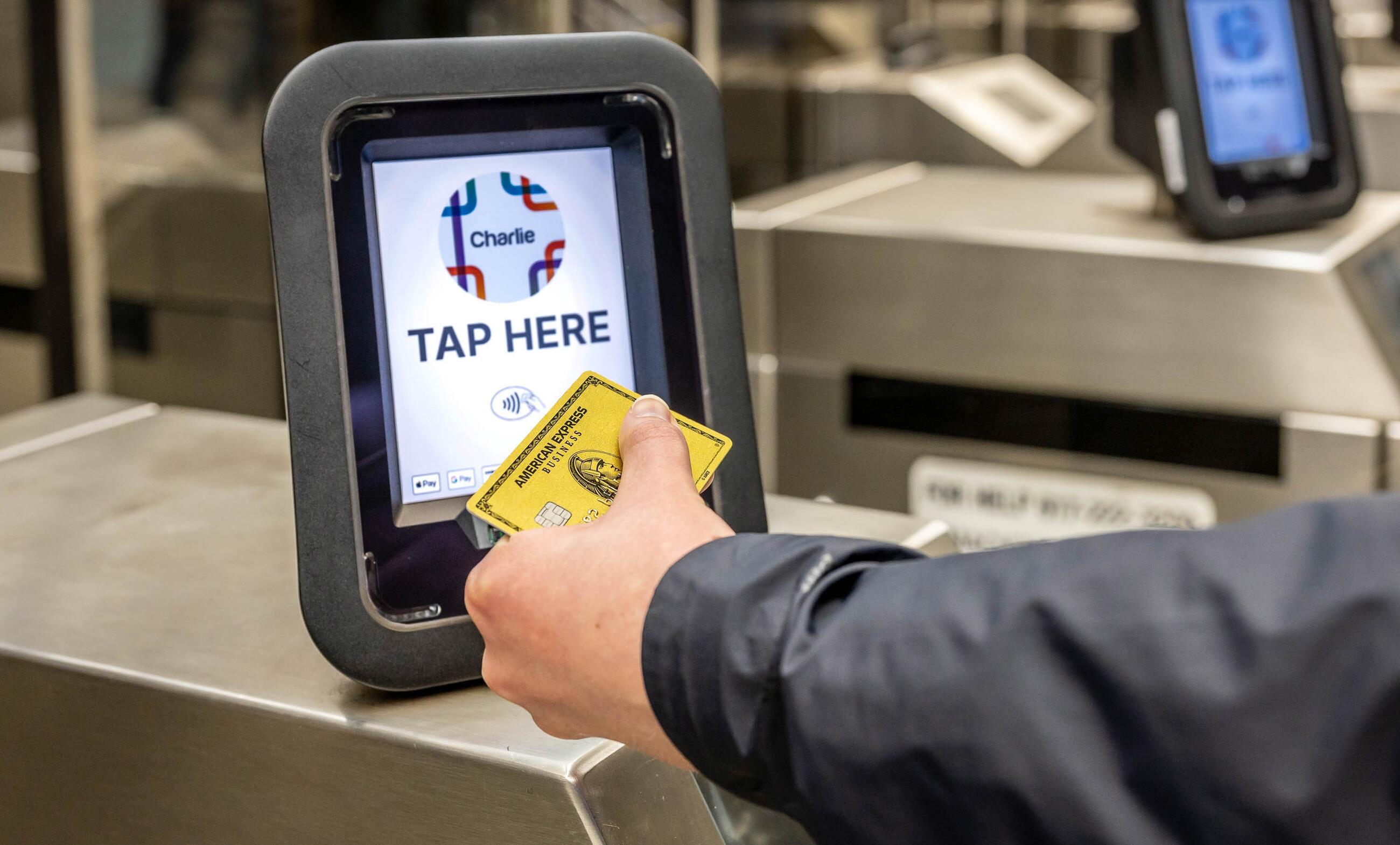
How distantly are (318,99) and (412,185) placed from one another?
0.05 m

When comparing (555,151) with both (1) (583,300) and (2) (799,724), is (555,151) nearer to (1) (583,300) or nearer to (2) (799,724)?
(1) (583,300)

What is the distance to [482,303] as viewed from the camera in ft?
1.82

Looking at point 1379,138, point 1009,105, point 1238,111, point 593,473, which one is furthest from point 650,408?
point 1009,105

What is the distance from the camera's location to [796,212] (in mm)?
1820

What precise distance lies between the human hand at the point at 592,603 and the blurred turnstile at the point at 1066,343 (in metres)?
1.21

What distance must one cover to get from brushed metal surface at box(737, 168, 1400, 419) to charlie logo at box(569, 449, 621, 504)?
120cm

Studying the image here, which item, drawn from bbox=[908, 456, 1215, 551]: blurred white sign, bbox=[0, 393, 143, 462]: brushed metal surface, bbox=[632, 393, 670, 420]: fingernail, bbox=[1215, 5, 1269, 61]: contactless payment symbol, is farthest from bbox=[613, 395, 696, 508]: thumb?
bbox=[1215, 5, 1269, 61]: contactless payment symbol

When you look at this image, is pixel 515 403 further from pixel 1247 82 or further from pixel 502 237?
pixel 1247 82

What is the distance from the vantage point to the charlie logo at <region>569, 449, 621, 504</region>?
0.51m

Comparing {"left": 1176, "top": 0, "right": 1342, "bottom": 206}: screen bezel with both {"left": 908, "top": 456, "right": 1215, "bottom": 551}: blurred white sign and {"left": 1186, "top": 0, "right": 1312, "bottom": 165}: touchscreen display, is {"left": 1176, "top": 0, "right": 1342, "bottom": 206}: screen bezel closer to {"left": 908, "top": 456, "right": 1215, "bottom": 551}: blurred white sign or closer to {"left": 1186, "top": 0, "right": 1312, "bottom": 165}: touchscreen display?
{"left": 1186, "top": 0, "right": 1312, "bottom": 165}: touchscreen display

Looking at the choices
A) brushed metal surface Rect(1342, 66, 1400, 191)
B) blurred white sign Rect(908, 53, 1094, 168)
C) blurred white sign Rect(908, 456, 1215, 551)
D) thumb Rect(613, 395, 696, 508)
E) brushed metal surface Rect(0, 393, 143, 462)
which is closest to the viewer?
thumb Rect(613, 395, 696, 508)

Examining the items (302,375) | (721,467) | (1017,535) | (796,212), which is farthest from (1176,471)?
(302,375)

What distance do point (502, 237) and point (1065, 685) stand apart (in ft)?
0.95

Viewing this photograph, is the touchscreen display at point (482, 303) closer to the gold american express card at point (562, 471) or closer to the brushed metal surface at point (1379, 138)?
the gold american express card at point (562, 471)
